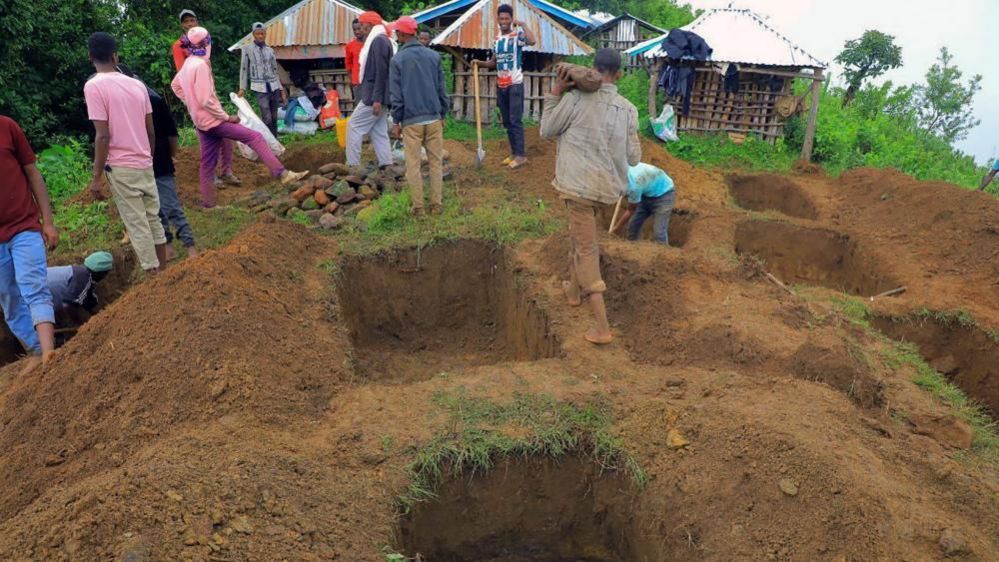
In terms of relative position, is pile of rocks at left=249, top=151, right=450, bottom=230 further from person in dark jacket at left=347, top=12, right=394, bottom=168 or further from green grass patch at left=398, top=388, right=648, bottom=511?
green grass patch at left=398, top=388, right=648, bottom=511

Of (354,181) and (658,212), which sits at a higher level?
(354,181)

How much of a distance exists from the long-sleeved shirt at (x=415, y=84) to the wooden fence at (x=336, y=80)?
23.0 ft

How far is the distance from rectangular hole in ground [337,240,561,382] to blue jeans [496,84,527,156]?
3.01 m

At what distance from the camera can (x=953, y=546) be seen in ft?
9.48

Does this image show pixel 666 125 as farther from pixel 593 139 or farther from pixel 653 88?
pixel 593 139

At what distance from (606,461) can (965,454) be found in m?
2.33

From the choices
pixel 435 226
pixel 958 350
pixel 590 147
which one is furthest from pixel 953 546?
pixel 435 226

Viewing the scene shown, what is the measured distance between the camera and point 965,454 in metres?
3.95

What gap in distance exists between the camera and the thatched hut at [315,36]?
1254cm

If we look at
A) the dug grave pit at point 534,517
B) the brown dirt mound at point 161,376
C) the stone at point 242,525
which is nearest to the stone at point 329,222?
the brown dirt mound at point 161,376

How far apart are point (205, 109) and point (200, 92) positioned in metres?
0.18

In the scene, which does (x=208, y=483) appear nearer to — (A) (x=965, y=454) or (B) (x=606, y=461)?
(B) (x=606, y=461)

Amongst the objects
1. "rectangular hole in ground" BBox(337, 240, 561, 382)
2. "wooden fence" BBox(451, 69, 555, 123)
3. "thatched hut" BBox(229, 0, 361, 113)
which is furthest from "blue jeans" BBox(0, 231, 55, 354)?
"thatched hut" BBox(229, 0, 361, 113)

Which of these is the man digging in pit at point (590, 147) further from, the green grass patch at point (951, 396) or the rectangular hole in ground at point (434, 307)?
the green grass patch at point (951, 396)
